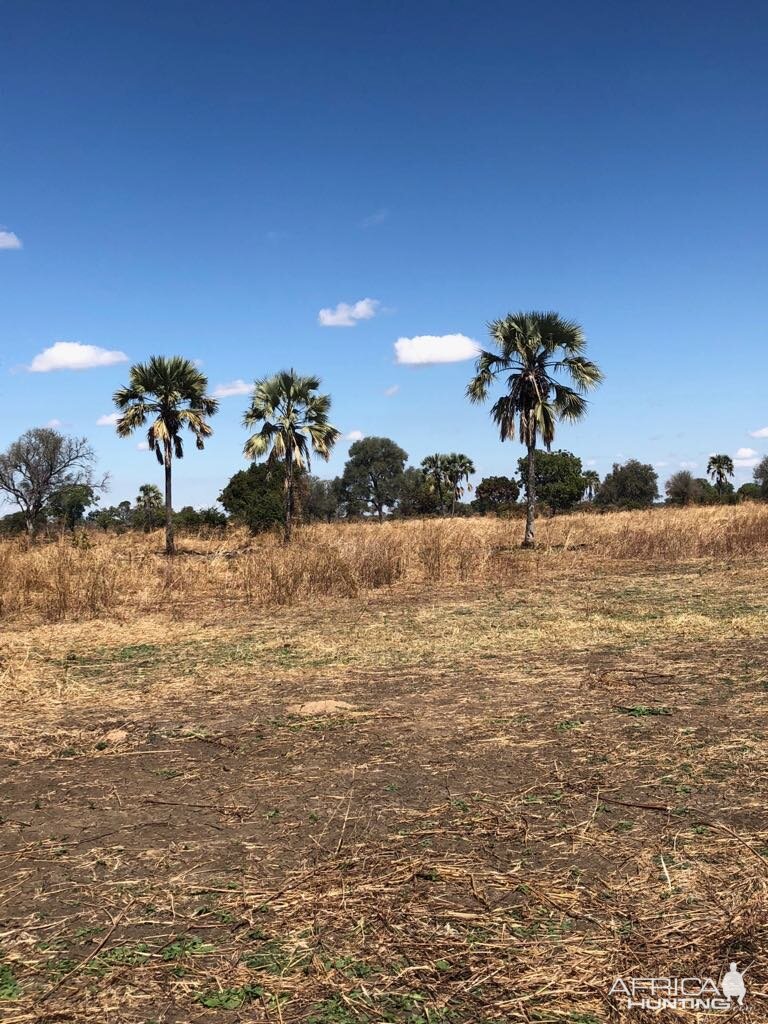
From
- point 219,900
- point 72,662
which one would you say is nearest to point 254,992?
point 219,900

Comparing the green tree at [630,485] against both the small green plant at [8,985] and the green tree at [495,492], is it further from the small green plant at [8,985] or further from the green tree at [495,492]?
the small green plant at [8,985]

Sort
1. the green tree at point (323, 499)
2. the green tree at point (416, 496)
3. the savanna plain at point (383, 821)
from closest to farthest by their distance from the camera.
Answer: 1. the savanna plain at point (383, 821)
2. the green tree at point (416, 496)
3. the green tree at point (323, 499)

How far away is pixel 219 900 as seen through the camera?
9.18 ft

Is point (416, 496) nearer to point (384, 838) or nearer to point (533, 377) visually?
point (533, 377)

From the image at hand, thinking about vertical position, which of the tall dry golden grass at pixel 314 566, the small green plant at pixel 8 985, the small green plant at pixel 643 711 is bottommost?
the small green plant at pixel 8 985

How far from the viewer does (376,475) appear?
Answer: 7919 centimetres

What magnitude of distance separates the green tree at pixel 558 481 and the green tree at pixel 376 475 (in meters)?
20.9

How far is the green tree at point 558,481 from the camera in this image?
59250mm

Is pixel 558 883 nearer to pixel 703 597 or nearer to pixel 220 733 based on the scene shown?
pixel 220 733

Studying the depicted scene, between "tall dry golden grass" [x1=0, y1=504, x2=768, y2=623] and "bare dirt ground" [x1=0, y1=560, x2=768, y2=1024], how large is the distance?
4648mm

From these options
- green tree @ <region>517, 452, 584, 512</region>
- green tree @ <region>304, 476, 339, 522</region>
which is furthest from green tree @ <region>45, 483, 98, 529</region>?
green tree @ <region>517, 452, 584, 512</region>

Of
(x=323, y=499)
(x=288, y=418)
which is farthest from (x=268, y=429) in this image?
(x=323, y=499)

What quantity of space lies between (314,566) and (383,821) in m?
9.78

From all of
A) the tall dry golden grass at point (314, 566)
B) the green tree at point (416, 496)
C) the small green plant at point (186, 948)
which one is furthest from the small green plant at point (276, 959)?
the green tree at point (416, 496)
